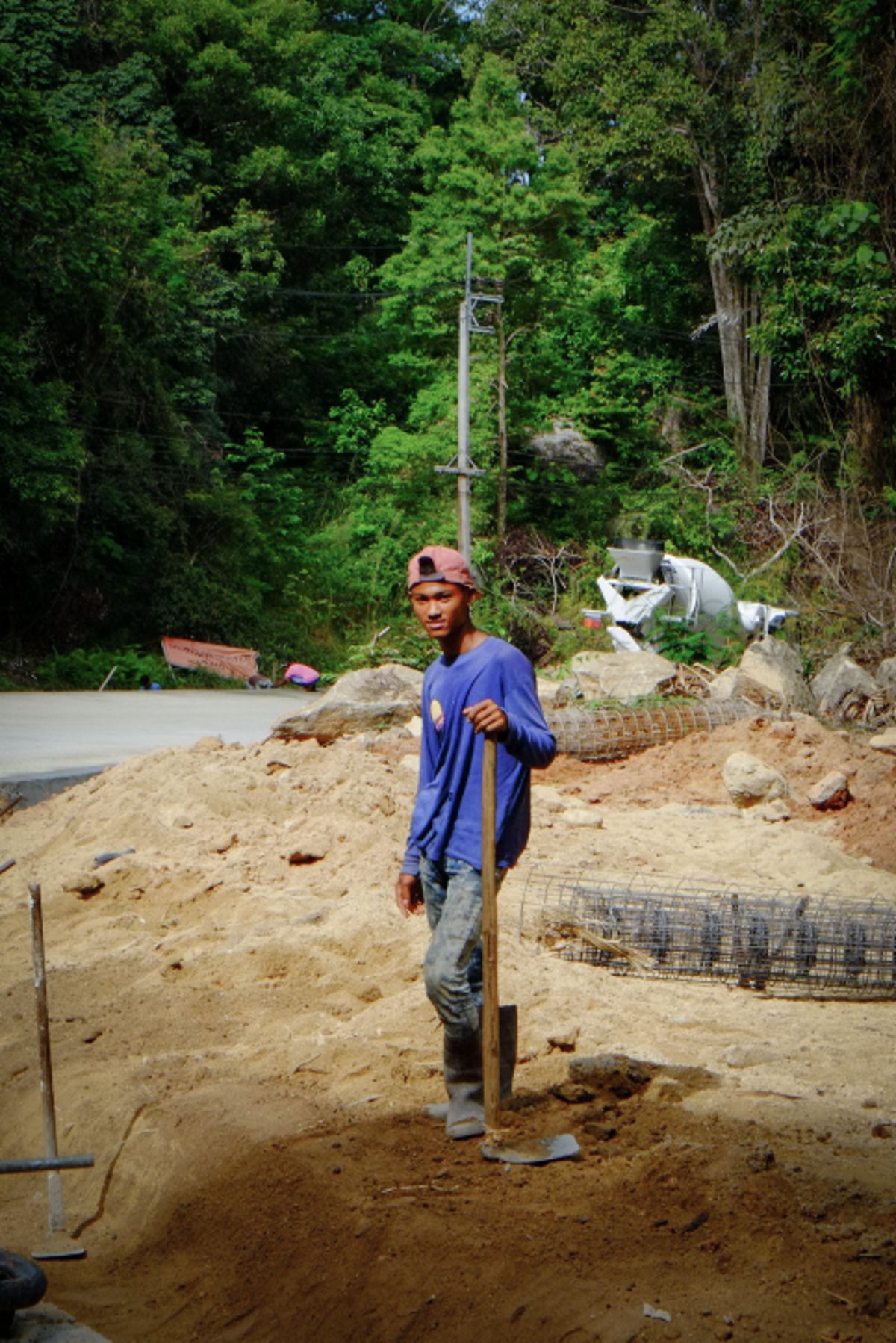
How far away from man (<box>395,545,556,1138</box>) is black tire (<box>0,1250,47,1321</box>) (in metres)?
1.36

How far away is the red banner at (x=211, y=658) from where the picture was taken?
81.8ft

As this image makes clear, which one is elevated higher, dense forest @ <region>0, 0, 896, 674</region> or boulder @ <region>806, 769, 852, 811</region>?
dense forest @ <region>0, 0, 896, 674</region>

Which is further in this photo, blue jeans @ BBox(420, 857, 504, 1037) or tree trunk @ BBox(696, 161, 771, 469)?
tree trunk @ BBox(696, 161, 771, 469)

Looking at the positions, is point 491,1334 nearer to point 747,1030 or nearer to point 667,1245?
point 667,1245

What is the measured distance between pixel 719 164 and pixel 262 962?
28.0 metres

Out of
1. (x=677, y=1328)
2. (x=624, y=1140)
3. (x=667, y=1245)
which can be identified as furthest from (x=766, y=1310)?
(x=624, y=1140)

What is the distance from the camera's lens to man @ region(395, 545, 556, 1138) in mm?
3660

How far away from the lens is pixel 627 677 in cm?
1416

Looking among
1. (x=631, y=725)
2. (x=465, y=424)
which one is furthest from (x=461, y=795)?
(x=465, y=424)

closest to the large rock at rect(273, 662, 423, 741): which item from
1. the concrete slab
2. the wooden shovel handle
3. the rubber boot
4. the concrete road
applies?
the concrete road

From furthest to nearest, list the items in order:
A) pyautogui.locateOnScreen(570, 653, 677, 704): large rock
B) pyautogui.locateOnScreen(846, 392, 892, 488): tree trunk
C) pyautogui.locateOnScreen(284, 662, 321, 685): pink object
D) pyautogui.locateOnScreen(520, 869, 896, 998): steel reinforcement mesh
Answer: pyautogui.locateOnScreen(284, 662, 321, 685): pink object → pyautogui.locateOnScreen(846, 392, 892, 488): tree trunk → pyautogui.locateOnScreen(570, 653, 677, 704): large rock → pyautogui.locateOnScreen(520, 869, 896, 998): steel reinforcement mesh

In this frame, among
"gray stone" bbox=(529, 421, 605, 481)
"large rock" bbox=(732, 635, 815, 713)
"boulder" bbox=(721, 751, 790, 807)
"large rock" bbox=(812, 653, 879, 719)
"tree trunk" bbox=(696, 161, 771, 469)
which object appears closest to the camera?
"boulder" bbox=(721, 751, 790, 807)

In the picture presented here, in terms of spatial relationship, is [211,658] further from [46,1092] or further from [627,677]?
[46,1092]

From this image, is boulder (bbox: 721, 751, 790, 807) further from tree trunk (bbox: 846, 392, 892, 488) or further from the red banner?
the red banner
